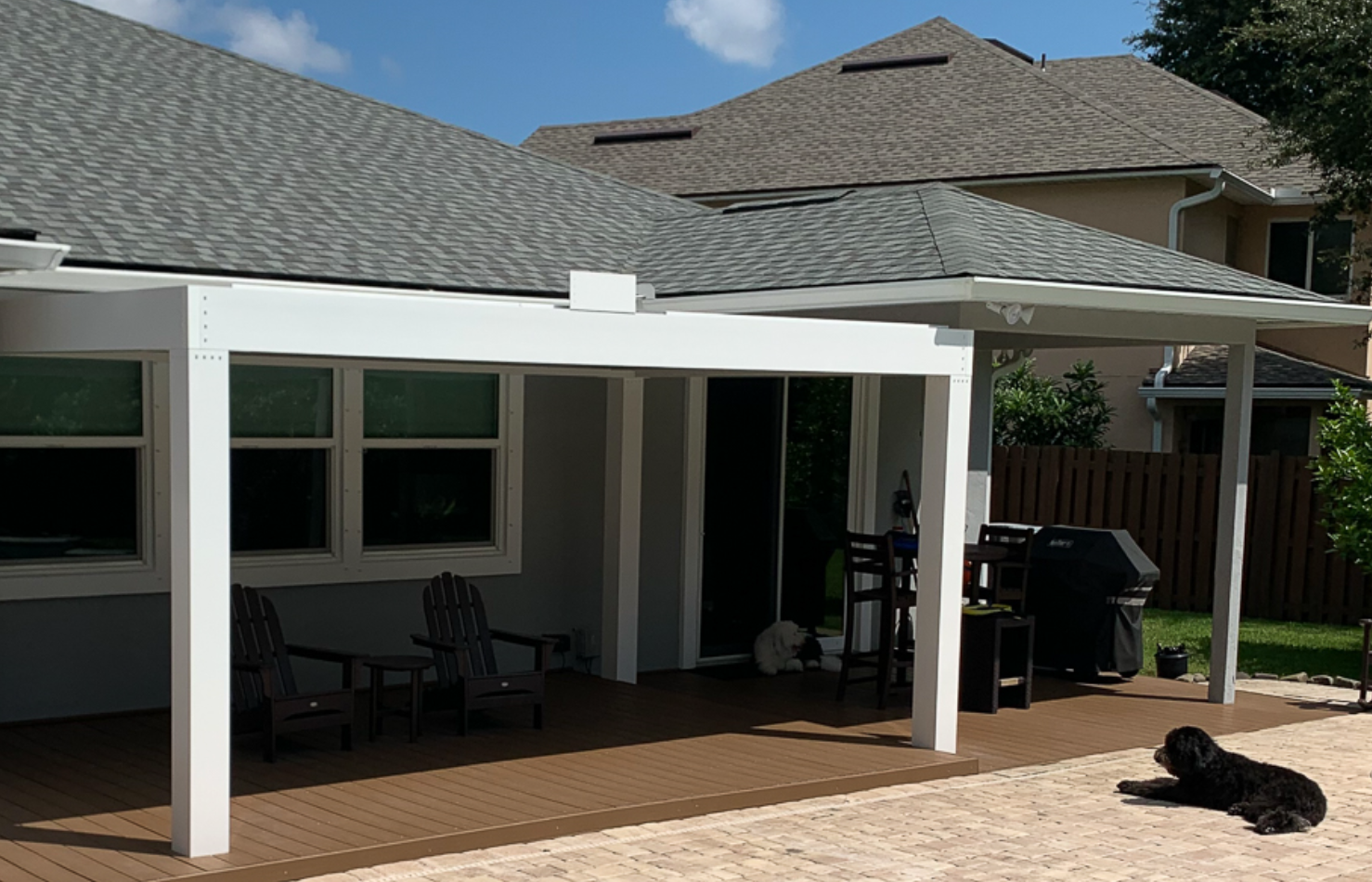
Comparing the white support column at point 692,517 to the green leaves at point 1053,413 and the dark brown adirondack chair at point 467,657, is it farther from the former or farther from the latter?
the green leaves at point 1053,413

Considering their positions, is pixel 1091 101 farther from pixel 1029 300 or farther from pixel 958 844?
pixel 958 844

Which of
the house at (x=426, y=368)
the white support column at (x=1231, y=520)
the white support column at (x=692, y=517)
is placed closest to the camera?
the house at (x=426, y=368)

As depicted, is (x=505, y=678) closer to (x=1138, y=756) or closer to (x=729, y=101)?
(x=1138, y=756)

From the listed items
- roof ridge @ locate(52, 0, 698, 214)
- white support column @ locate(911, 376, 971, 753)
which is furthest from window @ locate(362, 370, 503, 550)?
white support column @ locate(911, 376, 971, 753)

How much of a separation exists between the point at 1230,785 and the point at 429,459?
5409mm

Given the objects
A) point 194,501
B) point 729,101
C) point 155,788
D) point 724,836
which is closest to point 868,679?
point 724,836

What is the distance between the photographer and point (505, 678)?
28.1ft

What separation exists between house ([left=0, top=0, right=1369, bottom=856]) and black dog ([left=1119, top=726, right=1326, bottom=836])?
1261 millimetres

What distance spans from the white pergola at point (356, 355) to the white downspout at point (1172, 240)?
11.1 m

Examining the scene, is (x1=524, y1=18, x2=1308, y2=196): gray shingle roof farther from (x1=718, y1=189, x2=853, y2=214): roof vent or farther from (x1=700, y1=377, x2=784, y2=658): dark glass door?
(x1=700, y1=377, x2=784, y2=658): dark glass door

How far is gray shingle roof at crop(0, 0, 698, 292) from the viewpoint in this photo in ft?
26.9

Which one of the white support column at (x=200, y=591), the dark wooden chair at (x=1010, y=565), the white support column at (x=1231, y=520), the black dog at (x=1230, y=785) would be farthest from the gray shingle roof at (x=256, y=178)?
the black dog at (x=1230, y=785)

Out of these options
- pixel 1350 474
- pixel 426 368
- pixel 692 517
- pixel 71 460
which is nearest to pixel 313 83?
pixel 426 368

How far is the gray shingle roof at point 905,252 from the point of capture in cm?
856
